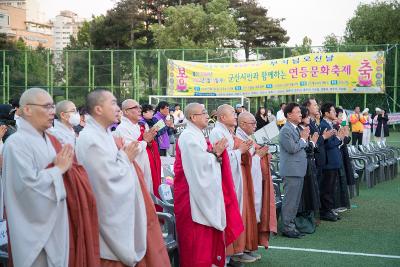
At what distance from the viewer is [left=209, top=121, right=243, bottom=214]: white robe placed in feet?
19.7

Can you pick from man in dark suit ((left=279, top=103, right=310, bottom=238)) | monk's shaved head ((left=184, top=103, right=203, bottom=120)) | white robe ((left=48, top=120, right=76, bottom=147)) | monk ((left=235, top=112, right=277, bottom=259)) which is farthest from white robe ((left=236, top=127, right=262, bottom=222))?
white robe ((left=48, top=120, right=76, bottom=147))

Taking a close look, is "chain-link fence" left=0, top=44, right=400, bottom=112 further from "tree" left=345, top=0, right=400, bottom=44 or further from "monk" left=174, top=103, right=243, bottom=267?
"monk" left=174, top=103, right=243, bottom=267

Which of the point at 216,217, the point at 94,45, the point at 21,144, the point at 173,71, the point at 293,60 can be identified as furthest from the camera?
the point at 94,45

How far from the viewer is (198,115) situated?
5.46 metres

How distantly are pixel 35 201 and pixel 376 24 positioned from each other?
39.3 meters

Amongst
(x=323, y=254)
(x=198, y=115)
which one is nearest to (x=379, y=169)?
(x=323, y=254)

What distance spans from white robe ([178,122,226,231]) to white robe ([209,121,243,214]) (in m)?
0.75

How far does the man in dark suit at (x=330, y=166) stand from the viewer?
8680 millimetres

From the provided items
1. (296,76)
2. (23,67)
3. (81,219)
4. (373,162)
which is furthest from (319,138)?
(23,67)

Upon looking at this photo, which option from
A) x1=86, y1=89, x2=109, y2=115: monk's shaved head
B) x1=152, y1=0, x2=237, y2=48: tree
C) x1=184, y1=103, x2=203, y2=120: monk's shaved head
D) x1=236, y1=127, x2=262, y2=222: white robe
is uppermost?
x1=152, y1=0, x2=237, y2=48: tree

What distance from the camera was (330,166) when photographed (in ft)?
28.4

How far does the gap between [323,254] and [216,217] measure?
6.91ft

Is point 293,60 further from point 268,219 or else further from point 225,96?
point 268,219

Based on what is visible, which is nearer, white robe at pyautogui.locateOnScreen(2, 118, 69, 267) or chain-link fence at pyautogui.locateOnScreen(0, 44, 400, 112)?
white robe at pyautogui.locateOnScreen(2, 118, 69, 267)
